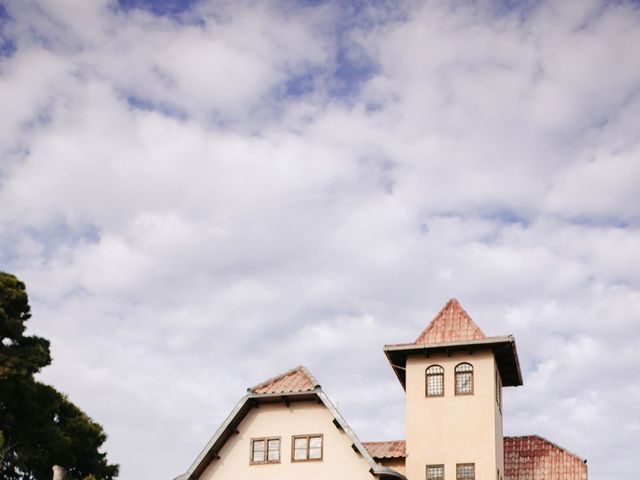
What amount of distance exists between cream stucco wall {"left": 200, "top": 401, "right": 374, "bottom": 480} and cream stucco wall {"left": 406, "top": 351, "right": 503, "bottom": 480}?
306 cm

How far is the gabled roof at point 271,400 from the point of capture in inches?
1540

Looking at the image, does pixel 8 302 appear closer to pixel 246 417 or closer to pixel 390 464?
pixel 246 417

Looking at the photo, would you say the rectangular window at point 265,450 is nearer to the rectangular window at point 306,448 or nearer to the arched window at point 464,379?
the rectangular window at point 306,448

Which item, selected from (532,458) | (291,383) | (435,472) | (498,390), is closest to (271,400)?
(291,383)

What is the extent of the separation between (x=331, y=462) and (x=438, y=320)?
8.21m

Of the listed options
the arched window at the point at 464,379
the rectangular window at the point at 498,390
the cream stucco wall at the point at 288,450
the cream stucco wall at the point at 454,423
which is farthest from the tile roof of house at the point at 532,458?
the arched window at the point at 464,379

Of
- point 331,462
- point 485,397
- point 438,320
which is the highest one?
point 438,320

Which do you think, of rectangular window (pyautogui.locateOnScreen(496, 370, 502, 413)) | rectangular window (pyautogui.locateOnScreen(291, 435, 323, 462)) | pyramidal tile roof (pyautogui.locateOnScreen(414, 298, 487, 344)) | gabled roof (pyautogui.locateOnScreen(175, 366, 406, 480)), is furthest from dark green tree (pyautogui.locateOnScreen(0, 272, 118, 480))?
rectangular window (pyautogui.locateOnScreen(496, 370, 502, 413))

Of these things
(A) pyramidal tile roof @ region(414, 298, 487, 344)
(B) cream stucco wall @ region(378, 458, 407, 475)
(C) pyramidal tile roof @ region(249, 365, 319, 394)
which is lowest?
(B) cream stucco wall @ region(378, 458, 407, 475)

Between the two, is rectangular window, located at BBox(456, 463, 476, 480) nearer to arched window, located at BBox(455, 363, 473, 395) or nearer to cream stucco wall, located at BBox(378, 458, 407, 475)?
cream stucco wall, located at BBox(378, 458, 407, 475)

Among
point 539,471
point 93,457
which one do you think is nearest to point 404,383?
point 539,471

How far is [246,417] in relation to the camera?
135 feet

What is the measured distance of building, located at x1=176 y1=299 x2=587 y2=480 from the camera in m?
39.2

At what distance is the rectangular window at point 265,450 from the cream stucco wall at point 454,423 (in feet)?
18.0
